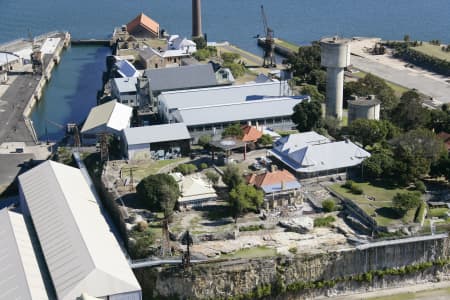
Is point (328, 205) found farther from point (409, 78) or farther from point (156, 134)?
point (409, 78)

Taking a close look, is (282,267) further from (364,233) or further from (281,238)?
(364,233)

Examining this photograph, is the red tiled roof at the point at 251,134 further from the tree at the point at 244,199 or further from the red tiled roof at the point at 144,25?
the red tiled roof at the point at 144,25

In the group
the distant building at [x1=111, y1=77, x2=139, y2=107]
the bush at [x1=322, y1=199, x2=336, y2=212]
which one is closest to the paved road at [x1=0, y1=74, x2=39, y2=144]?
the distant building at [x1=111, y1=77, x2=139, y2=107]

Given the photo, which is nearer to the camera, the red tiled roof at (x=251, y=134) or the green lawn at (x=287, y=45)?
the red tiled roof at (x=251, y=134)

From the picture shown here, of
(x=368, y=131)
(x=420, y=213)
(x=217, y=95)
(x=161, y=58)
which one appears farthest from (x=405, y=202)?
(x=161, y=58)

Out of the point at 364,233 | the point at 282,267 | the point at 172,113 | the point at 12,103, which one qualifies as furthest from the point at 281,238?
the point at 12,103

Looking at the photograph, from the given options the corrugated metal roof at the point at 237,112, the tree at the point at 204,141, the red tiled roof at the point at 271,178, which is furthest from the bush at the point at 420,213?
the corrugated metal roof at the point at 237,112

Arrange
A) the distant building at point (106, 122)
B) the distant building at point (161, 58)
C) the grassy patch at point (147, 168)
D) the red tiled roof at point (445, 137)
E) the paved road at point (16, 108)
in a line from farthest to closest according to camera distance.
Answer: the distant building at point (161, 58) → the paved road at point (16, 108) → the distant building at point (106, 122) → the red tiled roof at point (445, 137) → the grassy patch at point (147, 168)
